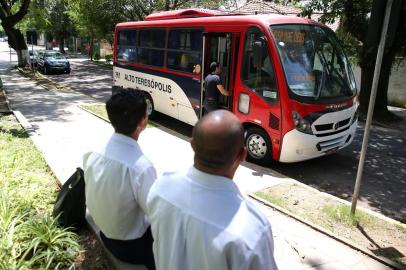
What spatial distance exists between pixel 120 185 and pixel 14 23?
24.5m

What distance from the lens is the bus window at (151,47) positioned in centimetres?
963

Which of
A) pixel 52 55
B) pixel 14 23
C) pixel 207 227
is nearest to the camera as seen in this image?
pixel 207 227

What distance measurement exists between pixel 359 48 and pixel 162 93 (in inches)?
313

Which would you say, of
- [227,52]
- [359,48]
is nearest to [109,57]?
[359,48]

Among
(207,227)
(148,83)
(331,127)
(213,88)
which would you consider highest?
(207,227)

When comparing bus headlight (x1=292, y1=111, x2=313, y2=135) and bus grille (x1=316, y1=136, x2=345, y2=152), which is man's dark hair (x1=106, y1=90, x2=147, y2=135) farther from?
bus grille (x1=316, y1=136, x2=345, y2=152)

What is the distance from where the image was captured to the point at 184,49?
344 inches

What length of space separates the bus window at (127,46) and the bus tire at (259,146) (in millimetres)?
5211

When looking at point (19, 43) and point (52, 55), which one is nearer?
point (19, 43)

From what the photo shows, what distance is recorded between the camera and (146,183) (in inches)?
102

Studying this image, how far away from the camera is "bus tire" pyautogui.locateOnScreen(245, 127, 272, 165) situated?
22.6 feet

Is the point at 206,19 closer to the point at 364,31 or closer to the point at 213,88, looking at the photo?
the point at 213,88

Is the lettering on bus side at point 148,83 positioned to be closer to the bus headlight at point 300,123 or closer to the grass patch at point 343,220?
the bus headlight at point 300,123

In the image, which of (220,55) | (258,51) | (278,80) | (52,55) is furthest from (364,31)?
(52,55)
